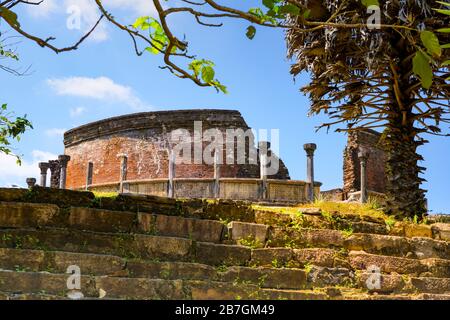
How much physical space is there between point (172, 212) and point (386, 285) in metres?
3.23

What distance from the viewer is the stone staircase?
656cm

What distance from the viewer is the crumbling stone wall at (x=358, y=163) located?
2233 centimetres

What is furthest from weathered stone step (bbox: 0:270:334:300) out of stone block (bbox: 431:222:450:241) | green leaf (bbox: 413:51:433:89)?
green leaf (bbox: 413:51:433:89)

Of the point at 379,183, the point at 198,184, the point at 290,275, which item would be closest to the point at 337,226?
the point at 290,275

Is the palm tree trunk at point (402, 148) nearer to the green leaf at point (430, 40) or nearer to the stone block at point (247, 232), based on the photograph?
the stone block at point (247, 232)

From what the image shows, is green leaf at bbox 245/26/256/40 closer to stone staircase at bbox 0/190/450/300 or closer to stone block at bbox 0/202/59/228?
stone staircase at bbox 0/190/450/300

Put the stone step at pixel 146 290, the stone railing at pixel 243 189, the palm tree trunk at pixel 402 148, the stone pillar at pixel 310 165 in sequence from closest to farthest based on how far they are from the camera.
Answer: the stone step at pixel 146 290 < the palm tree trunk at pixel 402 148 < the stone railing at pixel 243 189 < the stone pillar at pixel 310 165

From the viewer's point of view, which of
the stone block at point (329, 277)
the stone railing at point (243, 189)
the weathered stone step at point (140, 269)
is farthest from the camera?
the stone railing at point (243, 189)

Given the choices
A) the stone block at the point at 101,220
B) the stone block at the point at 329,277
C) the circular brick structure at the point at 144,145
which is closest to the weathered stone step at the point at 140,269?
the stone block at the point at 329,277

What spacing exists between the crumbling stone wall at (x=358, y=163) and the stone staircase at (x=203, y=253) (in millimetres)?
13154

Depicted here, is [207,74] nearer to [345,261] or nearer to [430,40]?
[430,40]

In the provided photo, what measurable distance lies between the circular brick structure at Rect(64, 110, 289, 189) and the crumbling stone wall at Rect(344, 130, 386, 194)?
112 inches

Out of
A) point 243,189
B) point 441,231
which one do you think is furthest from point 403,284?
point 243,189
